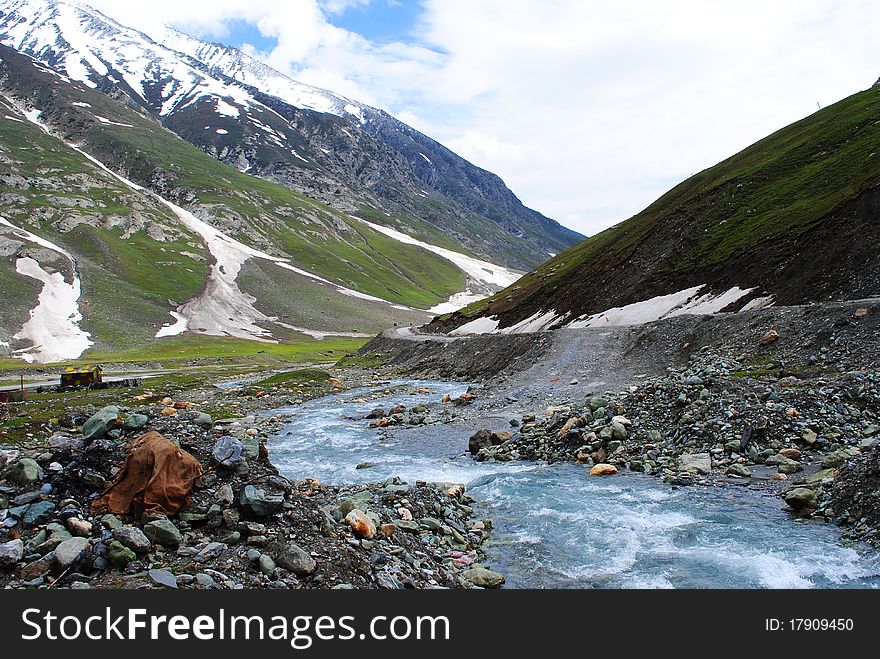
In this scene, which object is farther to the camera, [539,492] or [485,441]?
[485,441]

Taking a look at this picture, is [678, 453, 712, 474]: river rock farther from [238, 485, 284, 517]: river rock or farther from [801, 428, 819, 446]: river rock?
[238, 485, 284, 517]: river rock

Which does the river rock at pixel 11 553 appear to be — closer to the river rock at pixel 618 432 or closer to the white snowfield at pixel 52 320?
the river rock at pixel 618 432

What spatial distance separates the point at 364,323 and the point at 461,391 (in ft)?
411

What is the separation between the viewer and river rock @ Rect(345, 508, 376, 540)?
48.6ft

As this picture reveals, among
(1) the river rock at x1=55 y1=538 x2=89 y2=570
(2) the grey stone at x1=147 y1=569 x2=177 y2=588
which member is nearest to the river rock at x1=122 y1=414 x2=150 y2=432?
(1) the river rock at x1=55 y1=538 x2=89 y2=570

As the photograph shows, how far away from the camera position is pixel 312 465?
91.0ft

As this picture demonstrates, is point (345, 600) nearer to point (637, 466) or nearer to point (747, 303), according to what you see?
point (637, 466)

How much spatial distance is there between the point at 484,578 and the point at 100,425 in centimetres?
1189

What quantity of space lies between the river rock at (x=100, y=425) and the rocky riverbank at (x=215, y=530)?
33 millimetres

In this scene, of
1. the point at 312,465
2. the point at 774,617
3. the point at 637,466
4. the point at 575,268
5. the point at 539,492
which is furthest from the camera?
the point at 575,268

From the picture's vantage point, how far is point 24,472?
13.7 meters

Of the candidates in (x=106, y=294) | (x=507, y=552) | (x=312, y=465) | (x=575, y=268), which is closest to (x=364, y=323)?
(x=106, y=294)

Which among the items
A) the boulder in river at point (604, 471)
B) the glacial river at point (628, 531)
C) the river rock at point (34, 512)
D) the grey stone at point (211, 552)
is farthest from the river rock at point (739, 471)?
the river rock at point (34, 512)

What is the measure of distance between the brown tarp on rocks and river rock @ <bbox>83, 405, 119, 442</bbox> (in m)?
2.11
